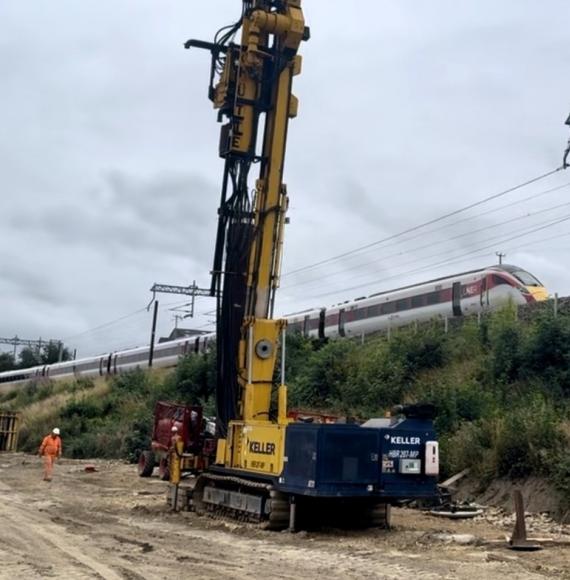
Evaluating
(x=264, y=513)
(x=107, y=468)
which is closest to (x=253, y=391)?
(x=264, y=513)

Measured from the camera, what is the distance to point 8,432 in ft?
139

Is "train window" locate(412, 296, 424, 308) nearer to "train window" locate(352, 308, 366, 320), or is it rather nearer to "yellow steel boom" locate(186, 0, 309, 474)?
"train window" locate(352, 308, 366, 320)

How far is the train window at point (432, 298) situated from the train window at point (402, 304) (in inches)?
51.8

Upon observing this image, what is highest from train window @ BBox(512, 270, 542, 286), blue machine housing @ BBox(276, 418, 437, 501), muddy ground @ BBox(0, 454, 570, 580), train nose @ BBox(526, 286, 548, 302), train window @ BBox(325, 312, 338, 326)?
train window @ BBox(512, 270, 542, 286)

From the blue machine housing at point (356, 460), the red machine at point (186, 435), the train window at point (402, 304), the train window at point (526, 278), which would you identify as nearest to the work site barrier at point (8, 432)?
the train window at point (402, 304)

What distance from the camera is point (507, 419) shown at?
1794cm

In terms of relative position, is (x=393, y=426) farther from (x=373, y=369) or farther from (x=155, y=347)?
(x=155, y=347)

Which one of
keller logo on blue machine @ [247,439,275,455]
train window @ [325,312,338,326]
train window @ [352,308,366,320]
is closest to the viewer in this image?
keller logo on blue machine @ [247,439,275,455]

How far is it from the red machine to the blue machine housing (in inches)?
159

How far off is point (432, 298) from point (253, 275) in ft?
69.2

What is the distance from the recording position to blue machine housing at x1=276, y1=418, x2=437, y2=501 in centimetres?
1247

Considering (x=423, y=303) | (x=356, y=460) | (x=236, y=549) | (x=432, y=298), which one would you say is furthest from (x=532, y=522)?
(x=423, y=303)

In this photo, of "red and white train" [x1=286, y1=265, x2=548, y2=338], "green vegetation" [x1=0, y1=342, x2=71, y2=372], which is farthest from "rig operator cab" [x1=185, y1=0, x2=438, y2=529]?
"green vegetation" [x1=0, y1=342, x2=71, y2=372]

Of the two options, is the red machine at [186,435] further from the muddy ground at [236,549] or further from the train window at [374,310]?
the train window at [374,310]
